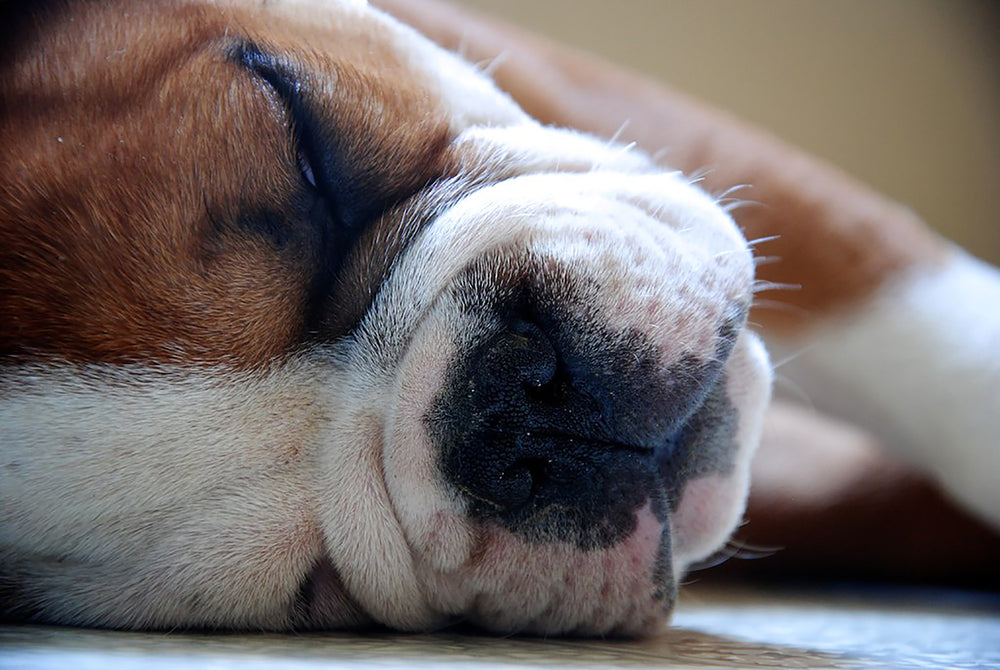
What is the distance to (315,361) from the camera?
3.18 feet

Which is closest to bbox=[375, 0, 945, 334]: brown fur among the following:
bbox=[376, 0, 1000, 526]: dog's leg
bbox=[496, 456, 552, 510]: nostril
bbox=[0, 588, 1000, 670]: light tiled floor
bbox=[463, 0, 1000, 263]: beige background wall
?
bbox=[376, 0, 1000, 526]: dog's leg

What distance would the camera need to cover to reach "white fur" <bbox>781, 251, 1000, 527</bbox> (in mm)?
1387

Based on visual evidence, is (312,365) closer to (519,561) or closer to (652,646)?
(519,561)

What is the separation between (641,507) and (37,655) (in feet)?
1.64

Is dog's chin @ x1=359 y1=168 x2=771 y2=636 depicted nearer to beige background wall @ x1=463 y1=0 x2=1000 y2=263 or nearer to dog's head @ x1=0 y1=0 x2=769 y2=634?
dog's head @ x1=0 y1=0 x2=769 y2=634

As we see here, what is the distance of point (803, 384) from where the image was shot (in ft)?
5.20

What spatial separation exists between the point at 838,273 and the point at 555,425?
834 mm

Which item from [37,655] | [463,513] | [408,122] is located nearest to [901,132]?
[408,122]

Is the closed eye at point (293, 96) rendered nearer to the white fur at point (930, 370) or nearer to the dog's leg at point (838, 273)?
the dog's leg at point (838, 273)

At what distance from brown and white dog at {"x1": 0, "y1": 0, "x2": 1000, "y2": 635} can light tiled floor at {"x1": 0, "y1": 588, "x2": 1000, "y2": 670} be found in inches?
2.0

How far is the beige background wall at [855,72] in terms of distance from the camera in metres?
2.50

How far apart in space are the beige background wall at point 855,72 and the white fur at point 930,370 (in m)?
1.16

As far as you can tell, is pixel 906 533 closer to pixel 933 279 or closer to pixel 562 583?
pixel 933 279

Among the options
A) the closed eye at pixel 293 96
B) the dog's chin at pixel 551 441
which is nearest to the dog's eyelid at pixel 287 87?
the closed eye at pixel 293 96
